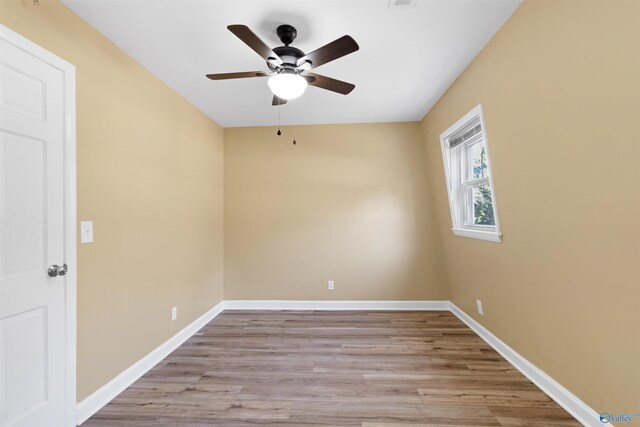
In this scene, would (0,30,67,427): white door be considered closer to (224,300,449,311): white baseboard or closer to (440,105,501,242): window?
(224,300,449,311): white baseboard

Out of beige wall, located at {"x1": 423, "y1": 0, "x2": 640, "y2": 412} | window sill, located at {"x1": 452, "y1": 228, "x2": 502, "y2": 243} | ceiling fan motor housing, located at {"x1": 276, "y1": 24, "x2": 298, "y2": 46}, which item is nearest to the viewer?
beige wall, located at {"x1": 423, "y1": 0, "x2": 640, "y2": 412}

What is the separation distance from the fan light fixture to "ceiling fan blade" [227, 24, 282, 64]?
0.34ft

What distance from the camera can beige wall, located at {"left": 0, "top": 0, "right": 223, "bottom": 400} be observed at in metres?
1.62

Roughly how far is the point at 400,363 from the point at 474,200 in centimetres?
180

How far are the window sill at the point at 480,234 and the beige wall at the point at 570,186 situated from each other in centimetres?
8

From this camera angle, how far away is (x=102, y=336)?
1.75 m

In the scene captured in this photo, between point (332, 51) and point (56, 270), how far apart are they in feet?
6.54

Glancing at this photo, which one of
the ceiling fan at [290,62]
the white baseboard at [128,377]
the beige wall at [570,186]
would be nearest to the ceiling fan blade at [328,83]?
the ceiling fan at [290,62]

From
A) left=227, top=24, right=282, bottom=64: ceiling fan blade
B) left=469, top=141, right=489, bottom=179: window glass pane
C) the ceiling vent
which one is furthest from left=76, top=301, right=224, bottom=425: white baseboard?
left=469, top=141, right=489, bottom=179: window glass pane

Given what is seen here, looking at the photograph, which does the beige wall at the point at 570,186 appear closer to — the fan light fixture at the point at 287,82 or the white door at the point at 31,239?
the fan light fixture at the point at 287,82

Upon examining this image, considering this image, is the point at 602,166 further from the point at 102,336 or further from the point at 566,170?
the point at 102,336

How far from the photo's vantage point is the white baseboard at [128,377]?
1.63 metres

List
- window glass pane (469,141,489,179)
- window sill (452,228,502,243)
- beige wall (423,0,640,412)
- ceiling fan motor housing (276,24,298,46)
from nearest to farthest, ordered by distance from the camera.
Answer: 1. beige wall (423,0,640,412)
2. ceiling fan motor housing (276,24,298,46)
3. window sill (452,228,502,243)
4. window glass pane (469,141,489,179)

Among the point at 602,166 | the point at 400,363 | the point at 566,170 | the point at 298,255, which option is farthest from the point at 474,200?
the point at 298,255
